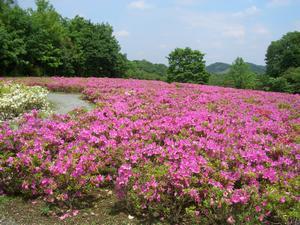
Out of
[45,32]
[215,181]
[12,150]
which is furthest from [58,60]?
[215,181]

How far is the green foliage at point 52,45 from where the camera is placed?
25.4 meters

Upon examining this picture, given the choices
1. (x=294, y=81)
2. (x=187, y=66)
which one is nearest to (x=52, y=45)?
(x=187, y=66)

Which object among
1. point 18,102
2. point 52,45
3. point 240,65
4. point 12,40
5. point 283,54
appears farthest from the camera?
point 240,65

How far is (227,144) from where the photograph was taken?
5512mm

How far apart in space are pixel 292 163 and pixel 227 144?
108 centimetres

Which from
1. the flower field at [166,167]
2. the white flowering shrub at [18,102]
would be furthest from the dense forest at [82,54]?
the flower field at [166,167]

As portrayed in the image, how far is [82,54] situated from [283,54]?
26.1m

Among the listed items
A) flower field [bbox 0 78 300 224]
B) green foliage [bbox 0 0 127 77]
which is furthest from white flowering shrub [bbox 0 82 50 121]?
green foliage [bbox 0 0 127 77]

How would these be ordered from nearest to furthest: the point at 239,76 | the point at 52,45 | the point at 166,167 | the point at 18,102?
the point at 166,167
the point at 18,102
the point at 52,45
the point at 239,76

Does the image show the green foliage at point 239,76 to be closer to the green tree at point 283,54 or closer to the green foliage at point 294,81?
the green tree at point 283,54

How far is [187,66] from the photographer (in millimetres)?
44875

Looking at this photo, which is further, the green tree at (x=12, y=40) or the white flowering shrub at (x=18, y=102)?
the green tree at (x=12, y=40)

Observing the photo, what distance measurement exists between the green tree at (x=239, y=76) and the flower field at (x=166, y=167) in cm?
3784

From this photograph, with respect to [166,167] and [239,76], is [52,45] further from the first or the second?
[166,167]
